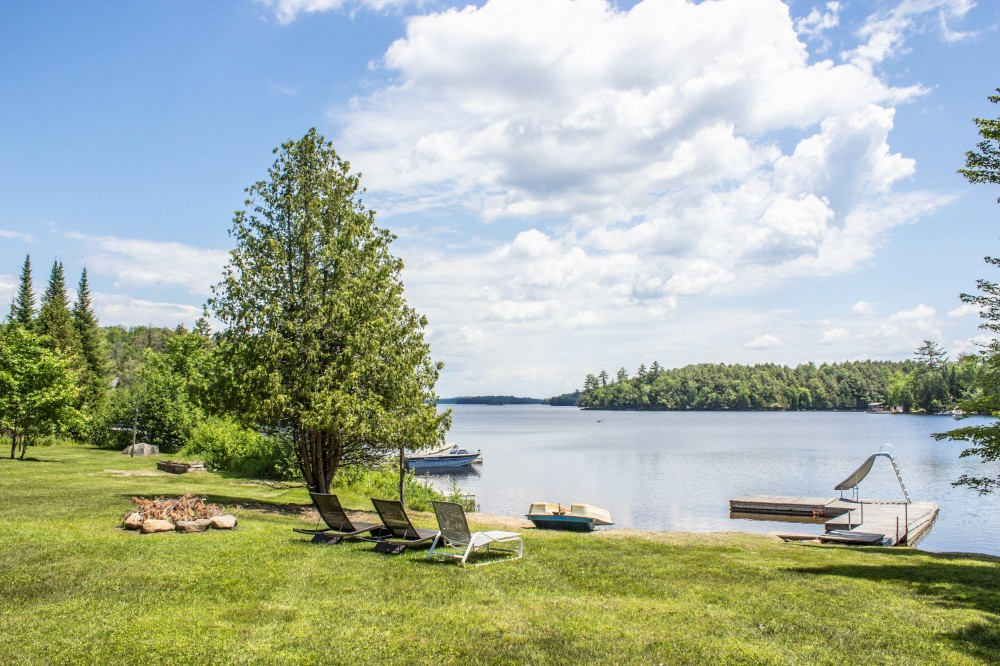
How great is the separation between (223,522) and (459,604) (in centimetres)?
684

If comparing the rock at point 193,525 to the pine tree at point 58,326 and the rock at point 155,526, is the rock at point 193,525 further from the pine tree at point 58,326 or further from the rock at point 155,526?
the pine tree at point 58,326

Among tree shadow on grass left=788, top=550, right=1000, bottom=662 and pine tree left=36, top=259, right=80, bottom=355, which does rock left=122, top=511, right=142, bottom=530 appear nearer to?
tree shadow on grass left=788, top=550, right=1000, bottom=662

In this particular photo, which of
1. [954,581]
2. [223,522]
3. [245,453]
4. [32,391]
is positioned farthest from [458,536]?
[32,391]

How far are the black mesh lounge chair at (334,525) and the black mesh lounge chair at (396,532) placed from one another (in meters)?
0.34

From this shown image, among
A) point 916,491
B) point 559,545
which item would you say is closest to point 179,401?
point 559,545

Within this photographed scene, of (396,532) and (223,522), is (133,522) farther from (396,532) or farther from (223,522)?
(396,532)

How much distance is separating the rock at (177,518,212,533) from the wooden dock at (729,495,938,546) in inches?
742

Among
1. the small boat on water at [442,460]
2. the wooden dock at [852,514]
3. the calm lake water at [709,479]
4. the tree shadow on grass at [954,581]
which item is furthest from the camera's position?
the small boat on water at [442,460]

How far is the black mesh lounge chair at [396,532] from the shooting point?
432 inches

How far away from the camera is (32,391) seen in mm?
28094

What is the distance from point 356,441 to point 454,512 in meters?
8.90

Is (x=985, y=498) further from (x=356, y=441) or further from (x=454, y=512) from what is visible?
(x=454, y=512)

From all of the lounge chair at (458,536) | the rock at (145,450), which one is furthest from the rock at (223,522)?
the rock at (145,450)

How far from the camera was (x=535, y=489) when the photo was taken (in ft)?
137
